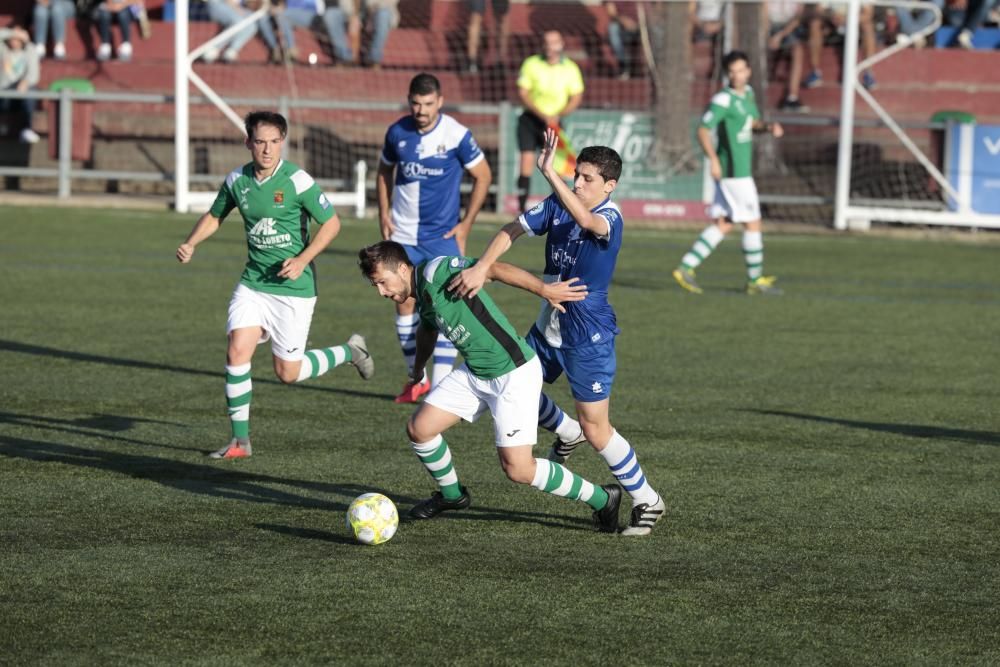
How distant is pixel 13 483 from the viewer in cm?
781

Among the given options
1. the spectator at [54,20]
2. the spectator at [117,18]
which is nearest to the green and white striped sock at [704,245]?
the spectator at [117,18]

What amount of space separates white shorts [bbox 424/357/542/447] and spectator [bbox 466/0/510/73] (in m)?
18.5

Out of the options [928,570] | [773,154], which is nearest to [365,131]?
[773,154]

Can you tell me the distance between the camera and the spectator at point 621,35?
24.6 metres

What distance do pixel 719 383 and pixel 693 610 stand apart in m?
5.20

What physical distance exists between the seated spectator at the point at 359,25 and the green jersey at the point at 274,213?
16.4 m

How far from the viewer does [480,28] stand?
25.0m

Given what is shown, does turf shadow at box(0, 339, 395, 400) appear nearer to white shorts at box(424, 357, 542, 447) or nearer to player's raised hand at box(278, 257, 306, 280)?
player's raised hand at box(278, 257, 306, 280)

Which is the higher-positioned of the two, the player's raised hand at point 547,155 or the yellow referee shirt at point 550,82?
the yellow referee shirt at point 550,82

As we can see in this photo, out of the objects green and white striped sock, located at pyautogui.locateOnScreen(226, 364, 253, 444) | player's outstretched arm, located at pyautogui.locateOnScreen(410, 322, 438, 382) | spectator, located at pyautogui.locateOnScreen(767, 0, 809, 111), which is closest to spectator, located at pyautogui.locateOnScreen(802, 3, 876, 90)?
spectator, located at pyautogui.locateOnScreen(767, 0, 809, 111)

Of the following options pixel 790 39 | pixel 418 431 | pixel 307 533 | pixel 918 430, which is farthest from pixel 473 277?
pixel 790 39

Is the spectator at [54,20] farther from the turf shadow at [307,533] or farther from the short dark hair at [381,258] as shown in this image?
the short dark hair at [381,258]

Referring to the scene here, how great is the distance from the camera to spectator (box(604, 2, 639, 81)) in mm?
24578

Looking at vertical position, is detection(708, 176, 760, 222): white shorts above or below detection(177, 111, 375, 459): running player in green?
above
